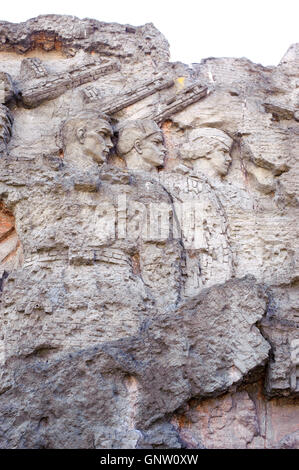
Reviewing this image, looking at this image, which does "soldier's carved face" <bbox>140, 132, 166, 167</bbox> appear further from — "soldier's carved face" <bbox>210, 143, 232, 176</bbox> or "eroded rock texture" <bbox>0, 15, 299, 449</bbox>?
"soldier's carved face" <bbox>210, 143, 232, 176</bbox>

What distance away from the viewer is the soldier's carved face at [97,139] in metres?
7.31

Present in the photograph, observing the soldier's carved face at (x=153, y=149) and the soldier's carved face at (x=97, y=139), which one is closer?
the soldier's carved face at (x=97, y=139)

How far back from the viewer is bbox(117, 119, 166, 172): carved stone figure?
7.43 metres

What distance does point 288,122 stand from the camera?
27.0ft

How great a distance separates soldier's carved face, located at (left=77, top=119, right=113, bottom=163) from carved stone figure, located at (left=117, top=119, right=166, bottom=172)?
0.17 metres

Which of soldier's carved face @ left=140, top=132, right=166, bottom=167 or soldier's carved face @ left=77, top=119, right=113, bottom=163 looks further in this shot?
soldier's carved face @ left=140, top=132, right=166, bottom=167

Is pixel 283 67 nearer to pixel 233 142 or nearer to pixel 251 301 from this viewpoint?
pixel 233 142

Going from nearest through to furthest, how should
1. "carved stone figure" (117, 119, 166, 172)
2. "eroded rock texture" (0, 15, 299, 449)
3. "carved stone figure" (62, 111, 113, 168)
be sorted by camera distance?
"eroded rock texture" (0, 15, 299, 449) → "carved stone figure" (62, 111, 113, 168) → "carved stone figure" (117, 119, 166, 172)

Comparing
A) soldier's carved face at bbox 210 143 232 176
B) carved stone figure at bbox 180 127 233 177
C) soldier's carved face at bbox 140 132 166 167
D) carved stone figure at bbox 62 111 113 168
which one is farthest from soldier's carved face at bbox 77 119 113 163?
soldier's carved face at bbox 210 143 232 176

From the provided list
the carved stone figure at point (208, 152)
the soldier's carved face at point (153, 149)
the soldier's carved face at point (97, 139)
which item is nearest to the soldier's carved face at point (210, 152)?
the carved stone figure at point (208, 152)

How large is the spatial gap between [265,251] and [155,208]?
3.62ft

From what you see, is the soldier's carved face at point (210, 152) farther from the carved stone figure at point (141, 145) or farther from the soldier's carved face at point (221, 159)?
the carved stone figure at point (141, 145)

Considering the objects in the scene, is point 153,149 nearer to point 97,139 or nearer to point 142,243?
point 97,139
